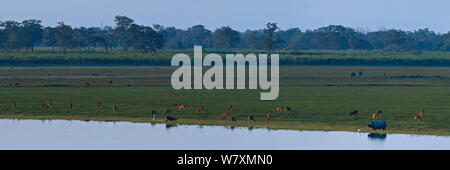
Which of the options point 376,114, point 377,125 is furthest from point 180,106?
point 377,125

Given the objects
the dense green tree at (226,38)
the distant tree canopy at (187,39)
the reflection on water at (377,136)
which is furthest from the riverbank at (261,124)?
the dense green tree at (226,38)

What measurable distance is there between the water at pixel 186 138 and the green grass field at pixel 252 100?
1326 mm

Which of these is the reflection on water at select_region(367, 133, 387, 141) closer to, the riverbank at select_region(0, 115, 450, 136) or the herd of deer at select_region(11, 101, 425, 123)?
the riverbank at select_region(0, 115, 450, 136)

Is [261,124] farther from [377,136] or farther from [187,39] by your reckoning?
[187,39]

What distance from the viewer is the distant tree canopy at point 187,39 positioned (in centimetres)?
11250

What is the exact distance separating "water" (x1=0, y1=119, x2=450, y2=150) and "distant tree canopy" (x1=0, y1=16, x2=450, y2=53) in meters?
77.8

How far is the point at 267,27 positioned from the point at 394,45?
33429mm

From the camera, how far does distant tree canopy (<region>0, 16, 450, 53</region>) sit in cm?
11250

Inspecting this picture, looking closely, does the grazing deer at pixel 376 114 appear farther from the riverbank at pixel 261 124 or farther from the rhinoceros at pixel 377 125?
the rhinoceros at pixel 377 125

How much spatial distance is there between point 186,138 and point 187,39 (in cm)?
13475

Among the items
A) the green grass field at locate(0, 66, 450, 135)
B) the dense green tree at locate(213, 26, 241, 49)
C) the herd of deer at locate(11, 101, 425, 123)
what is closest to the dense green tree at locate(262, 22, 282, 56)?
the dense green tree at locate(213, 26, 241, 49)

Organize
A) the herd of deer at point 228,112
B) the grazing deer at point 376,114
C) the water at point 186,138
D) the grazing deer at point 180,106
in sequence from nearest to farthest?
the water at point 186,138
the herd of deer at point 228,112
the grazing deer at point 376,114
the grazing deer at point 180,106

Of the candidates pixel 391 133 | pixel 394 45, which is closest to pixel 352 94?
pixel 391 133

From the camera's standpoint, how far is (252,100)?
39.6 m
